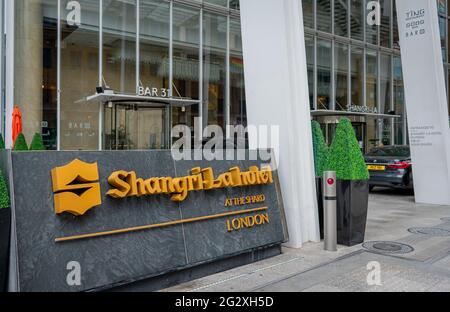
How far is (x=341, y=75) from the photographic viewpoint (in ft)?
73.2

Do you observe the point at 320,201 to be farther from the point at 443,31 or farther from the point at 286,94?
the point at 443,31

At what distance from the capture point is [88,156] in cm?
400

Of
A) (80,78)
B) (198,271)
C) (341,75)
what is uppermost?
(341,75)

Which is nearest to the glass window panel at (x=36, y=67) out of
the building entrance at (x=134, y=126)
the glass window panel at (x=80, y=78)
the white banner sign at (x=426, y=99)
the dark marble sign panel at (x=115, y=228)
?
the glass window panel at (x=80, y=78)

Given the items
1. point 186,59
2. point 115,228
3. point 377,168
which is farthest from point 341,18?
point 115,228

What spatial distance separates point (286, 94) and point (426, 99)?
644 centimetres

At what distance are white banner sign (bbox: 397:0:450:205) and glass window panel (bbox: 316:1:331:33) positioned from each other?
10.4 metres

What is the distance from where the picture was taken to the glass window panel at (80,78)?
13.9 m

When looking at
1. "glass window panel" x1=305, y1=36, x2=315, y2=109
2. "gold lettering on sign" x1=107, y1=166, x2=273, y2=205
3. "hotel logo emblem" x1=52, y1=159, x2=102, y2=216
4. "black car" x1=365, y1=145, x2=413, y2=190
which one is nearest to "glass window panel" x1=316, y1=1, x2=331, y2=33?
"glass window panel" x1=305, y1=36, x2=315, y2=109

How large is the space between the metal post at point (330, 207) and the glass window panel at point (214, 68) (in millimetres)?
11468

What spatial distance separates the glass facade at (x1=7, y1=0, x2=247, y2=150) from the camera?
13461 mm

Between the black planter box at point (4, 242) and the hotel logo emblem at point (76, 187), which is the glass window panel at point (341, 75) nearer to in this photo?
the hotel logo emblem at point (76, 187)

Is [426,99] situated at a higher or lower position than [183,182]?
higher
